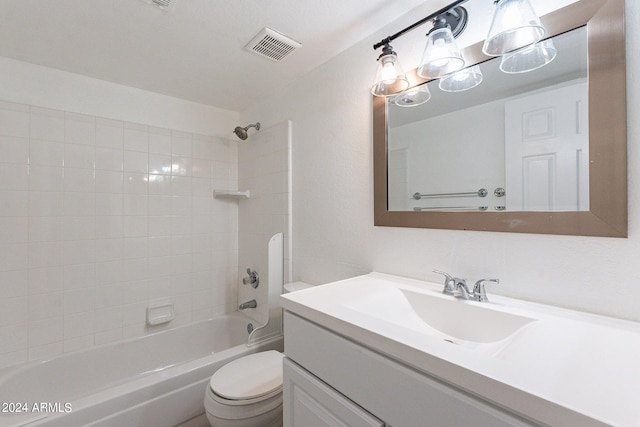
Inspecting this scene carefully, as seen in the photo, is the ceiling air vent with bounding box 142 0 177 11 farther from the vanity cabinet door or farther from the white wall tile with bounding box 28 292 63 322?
the white wall tile with bounding box 28 292 63 322

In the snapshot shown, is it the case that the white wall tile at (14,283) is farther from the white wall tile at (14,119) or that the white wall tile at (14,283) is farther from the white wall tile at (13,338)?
the white wall tile at (14,119)

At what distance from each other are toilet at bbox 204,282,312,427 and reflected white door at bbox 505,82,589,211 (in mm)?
1247

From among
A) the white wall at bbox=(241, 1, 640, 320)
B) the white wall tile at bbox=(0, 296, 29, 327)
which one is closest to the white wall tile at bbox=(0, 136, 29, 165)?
the white wall tile at bbox=(0, 296, 29, 327)

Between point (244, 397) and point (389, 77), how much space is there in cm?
150

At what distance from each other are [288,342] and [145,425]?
40.4 inches

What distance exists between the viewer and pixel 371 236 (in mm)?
1370

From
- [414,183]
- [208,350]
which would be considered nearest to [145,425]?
[208,350]

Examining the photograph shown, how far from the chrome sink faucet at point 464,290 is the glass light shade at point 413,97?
76 cm

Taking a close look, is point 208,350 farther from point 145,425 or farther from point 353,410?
point 353,410

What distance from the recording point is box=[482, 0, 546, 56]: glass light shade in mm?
805

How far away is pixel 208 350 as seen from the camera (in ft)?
7.18

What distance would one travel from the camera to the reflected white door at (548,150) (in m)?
0.80

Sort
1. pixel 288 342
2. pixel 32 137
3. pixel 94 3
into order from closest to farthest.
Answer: pixel 288 342, pixel 94 3, pixel 32 137

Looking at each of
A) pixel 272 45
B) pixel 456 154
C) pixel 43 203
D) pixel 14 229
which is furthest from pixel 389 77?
pixel 14 229
